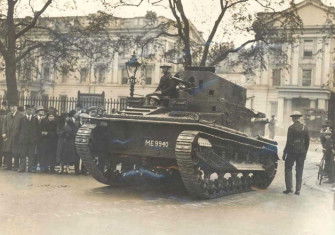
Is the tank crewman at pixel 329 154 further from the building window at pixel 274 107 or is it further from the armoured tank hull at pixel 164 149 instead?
the building window at pixel 274 107

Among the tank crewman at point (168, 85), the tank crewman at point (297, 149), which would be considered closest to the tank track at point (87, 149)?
the tank crewman at point (168, 85)

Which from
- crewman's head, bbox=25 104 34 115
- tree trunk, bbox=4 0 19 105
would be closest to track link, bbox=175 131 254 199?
crewman's head, bbox=25 104 34 115

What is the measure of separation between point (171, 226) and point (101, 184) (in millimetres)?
5318

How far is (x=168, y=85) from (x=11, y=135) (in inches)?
206

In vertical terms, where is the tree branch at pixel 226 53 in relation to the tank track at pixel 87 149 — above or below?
above

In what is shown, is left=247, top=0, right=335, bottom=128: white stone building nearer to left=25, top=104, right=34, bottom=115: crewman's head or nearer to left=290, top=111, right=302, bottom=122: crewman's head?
left=25, top=104, right=34, bottom=115: crewman's head

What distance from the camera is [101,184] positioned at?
13055 millimetres

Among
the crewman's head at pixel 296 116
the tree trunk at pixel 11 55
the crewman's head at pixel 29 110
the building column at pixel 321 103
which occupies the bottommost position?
the crewman's head at pixel 29 110

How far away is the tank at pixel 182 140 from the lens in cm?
1102

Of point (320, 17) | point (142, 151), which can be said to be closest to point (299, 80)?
point (320, 17)

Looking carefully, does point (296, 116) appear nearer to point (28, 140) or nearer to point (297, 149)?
point (297, 149)

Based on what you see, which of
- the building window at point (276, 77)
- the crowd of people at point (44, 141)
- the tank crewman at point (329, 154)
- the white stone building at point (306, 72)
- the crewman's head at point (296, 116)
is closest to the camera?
the crewman's head at point (296, 116)

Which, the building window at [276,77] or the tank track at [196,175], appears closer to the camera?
the tank track at [196,175]

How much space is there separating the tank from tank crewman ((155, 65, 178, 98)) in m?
0.17
